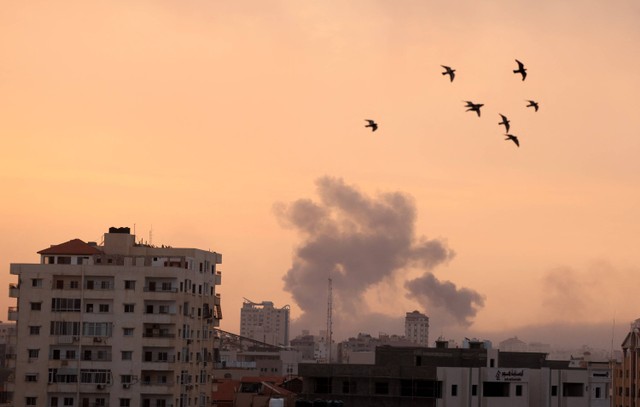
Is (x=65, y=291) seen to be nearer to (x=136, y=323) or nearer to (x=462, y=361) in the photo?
(x=136, y=323)

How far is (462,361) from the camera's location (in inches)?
5212

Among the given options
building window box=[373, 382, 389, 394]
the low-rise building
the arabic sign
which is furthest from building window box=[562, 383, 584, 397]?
building window box=[373, 382, 389, 394]

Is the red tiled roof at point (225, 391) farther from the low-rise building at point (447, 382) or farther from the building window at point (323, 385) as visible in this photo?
the building window at point (323, 385)

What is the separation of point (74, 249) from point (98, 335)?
Answer: 423 inches

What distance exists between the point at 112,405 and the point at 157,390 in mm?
4243

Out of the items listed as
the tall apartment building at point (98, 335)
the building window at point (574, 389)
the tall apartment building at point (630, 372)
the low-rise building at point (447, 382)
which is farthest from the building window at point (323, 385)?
the tall apartment building at point (630, 372)

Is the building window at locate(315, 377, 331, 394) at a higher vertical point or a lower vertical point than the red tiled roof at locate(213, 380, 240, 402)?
higher

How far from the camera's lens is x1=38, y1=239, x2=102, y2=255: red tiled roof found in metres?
135

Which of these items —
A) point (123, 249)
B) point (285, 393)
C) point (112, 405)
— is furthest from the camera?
point (285, 393)

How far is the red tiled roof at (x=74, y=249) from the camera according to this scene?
13462 centimetres

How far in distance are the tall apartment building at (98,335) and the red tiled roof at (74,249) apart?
421 centimetres

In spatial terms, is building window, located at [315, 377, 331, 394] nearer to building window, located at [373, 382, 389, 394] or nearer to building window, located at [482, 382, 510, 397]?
building window, located at [373, 382, 389, 394]

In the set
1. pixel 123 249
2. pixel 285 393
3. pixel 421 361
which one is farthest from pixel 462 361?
pixel 123 249

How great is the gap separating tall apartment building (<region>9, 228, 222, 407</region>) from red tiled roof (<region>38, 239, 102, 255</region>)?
421 centimetres
